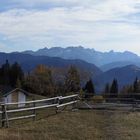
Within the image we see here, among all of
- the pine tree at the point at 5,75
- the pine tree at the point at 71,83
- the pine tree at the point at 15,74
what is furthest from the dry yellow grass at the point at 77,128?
the pine tree at the point at 5,75

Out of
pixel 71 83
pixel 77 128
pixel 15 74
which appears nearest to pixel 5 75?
pixel 15 74

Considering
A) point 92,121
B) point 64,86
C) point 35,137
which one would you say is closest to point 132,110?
point 92,121

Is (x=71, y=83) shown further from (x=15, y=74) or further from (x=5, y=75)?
(x=5, y=75)

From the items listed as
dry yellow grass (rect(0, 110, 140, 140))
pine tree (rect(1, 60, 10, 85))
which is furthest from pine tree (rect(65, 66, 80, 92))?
dry yellow grass (rect(0, 110, 140, 140))

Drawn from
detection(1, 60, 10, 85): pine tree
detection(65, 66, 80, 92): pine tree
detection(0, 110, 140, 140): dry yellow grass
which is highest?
detection(1, 60, 10, 85): pine tree

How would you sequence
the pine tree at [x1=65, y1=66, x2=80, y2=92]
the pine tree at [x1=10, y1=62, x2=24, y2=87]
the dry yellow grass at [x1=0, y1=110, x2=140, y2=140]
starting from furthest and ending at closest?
the pine tree at [x1=10, y1=62, x2=24, y2=87] → the pine tree at [x1=65, y1=66, x2=80, y2=92] → the dry yellow grass at [x1=0, y1=110, x2=140, y2=140]

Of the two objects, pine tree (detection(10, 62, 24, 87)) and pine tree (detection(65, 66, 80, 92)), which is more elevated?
pine tree (detection(10, 62, 24, 87))

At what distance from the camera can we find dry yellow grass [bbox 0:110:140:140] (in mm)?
18609

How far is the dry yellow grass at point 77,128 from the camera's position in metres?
18.6

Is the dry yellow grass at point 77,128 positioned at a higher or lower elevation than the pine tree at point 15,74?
lower

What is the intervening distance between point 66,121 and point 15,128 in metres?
3.73

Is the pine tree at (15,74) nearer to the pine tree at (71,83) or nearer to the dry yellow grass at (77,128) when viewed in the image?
the pine tree at (71,83)

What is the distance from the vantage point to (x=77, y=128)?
2128cm

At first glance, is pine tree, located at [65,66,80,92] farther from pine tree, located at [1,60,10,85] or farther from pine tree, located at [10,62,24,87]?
pine tree, located at [1,60,10,85]
